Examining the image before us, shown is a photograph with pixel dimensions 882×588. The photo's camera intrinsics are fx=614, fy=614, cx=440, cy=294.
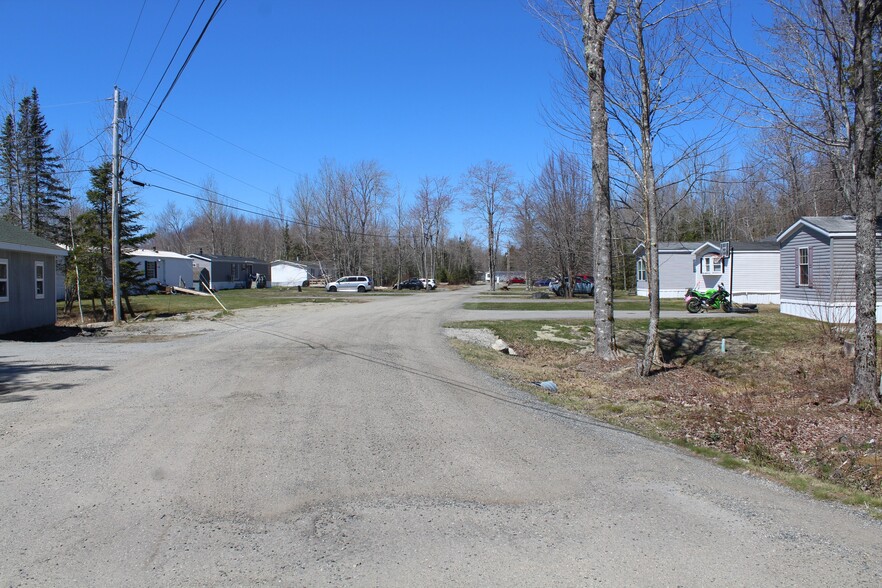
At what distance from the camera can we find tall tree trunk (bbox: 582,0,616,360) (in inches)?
497

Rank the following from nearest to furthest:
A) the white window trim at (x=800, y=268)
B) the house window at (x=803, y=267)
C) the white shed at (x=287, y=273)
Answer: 1. the white window trim at (x=800, y=268)
2. the house window at (x=803, y=267)
3. the white shed at (x=287, y=273)

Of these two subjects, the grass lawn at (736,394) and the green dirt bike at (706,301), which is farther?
the green dirt bike at (706,301)

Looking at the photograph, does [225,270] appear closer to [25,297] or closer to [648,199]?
[25,297]

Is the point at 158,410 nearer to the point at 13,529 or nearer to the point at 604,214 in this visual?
the point at 13,529

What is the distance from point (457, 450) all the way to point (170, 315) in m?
22.0

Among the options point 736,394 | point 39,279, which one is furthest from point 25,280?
point 736,394

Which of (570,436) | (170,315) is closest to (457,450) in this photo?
(570,436)

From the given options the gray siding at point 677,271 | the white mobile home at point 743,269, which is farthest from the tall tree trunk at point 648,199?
the gray siding at point 677,271

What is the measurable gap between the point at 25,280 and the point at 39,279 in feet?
3.60

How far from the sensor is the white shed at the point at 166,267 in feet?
154

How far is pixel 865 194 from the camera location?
8.45 metres

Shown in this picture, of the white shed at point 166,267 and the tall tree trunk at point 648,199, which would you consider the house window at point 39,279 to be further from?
the white shed at point 166,267

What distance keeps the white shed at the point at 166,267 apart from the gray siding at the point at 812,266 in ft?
135

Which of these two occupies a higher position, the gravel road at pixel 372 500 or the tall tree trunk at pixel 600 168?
the tall tree trunk at pixel 600 168
